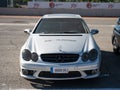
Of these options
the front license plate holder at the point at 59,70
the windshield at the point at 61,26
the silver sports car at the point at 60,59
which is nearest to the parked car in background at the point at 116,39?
the windshield at the point at 61,26

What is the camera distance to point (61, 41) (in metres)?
7.82

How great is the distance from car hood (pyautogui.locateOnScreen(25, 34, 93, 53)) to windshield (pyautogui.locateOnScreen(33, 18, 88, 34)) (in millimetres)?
472

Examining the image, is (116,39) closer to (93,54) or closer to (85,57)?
(93,54)

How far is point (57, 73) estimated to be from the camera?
7059mm

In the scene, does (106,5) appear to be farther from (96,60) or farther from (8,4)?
(96,60)

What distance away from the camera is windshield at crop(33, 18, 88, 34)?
28.8ft

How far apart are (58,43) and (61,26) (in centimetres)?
129

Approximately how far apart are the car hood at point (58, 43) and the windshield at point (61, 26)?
47 cm

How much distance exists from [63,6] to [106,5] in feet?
15.8

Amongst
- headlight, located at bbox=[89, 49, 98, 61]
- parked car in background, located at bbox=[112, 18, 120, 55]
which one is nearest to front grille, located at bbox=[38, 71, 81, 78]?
headlight, located at bbox=[89, 49, 98, 61]

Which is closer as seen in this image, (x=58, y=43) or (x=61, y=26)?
(x=58, y=43)

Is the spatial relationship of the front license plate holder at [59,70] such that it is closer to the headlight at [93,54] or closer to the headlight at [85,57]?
the headlight at [85,57]

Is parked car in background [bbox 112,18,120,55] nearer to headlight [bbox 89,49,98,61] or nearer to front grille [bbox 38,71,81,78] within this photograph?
headlight [bbox 89,49,98,61]

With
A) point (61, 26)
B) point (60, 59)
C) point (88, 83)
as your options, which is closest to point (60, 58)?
point (60, 59)
